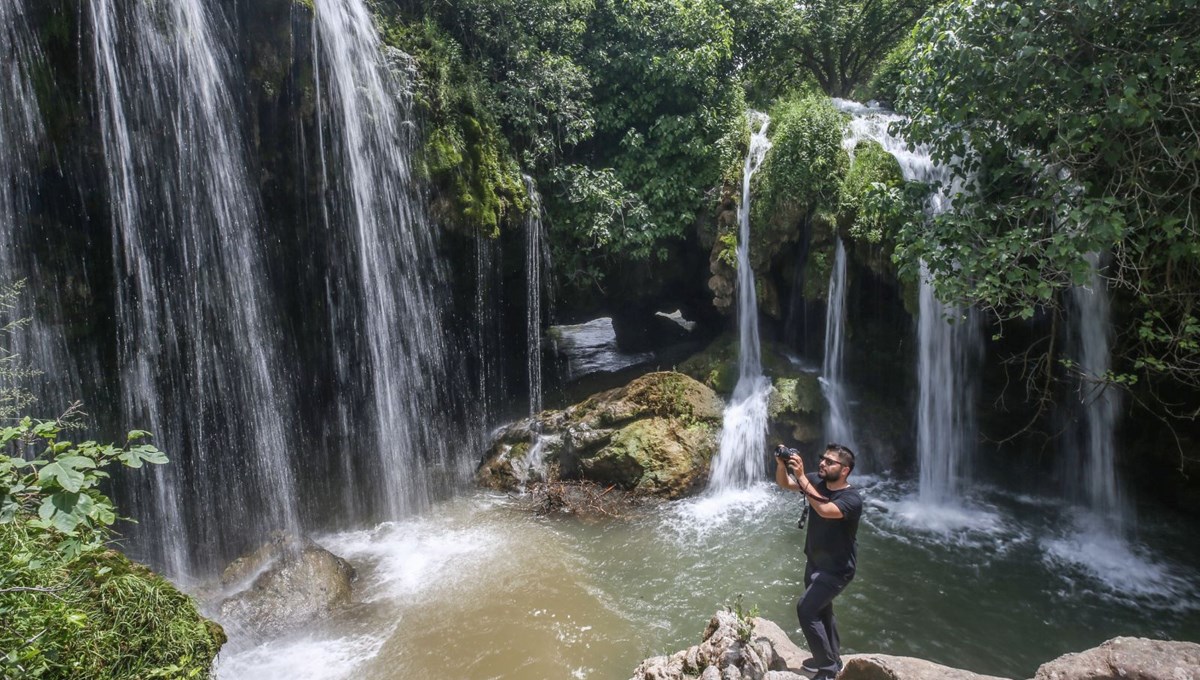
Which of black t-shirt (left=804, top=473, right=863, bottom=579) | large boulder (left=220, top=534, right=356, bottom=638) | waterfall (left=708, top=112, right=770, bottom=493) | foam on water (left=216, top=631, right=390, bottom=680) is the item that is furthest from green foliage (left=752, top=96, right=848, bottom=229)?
foam on water (left=216, top=631, right=390, bottom=680)

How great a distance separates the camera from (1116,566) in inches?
262

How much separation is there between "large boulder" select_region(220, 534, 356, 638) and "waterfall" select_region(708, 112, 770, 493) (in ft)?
15.9

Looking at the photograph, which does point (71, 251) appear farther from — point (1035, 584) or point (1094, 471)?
point (1094, 471)

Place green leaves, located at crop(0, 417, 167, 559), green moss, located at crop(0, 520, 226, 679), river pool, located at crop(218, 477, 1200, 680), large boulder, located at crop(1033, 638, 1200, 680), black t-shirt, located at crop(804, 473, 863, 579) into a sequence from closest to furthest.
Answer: green leaves, located at crop(0, 417, 167, 559)
green moss, located at crop(0, 520, 226, 679)
large boulder, located at crop(1033, 638, 1200, 680)
black t-shirt, located at crop(804, 473, 863, 579)
river pool, located at crop(218, 477, 1200, 680)

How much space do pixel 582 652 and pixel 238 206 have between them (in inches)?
244

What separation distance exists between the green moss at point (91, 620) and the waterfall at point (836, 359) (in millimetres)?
8078

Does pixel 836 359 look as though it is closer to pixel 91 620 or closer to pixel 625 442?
pixel 625 442

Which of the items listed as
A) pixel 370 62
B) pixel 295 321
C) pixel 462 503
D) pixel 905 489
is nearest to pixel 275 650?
pixel 462 503

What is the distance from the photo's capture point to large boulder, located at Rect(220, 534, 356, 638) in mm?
5664

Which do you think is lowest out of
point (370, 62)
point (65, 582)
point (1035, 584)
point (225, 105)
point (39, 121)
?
point (1035, 584)

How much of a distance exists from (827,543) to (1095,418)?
5.73 metres

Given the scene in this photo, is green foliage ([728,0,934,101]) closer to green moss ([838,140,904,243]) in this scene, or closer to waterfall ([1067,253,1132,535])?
green moss ([838,140,904,243])

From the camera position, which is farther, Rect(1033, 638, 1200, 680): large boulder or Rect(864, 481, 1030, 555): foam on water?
Rect(864, 481, 1030, 555): foam on water

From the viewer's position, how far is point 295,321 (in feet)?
28.3
